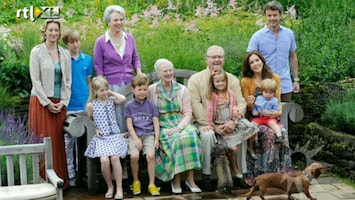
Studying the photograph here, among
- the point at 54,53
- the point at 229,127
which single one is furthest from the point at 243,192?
the point at 54,53

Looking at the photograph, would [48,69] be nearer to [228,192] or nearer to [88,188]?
[88,188]

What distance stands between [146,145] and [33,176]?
1215mm

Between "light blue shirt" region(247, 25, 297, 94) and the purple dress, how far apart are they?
4.96ft

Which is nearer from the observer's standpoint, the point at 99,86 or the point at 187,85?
the point at 99,86

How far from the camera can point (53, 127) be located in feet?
22.7

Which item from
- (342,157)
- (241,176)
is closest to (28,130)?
(241,176)

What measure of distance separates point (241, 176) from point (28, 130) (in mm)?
1936

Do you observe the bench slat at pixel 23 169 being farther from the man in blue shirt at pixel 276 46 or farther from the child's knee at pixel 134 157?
the man in blue shirt at pixel 276 46

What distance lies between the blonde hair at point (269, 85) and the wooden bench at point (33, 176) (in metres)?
2.10

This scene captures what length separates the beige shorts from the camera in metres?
6.81

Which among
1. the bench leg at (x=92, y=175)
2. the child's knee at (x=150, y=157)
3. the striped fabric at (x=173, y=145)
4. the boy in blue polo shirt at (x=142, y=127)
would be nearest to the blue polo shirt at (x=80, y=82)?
the boy in blue polo shirt at (x=142, y=127)

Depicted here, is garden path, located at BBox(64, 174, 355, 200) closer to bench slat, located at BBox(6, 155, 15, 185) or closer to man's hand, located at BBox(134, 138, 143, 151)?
man's hand, located at BBox(134, 138, 143, 151)

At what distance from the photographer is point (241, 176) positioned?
7.11 m

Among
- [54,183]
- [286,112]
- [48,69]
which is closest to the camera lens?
[54,183]
